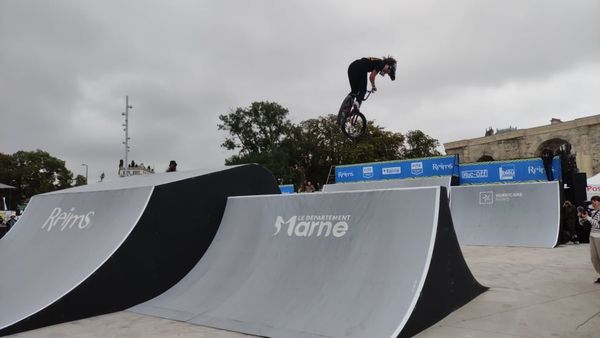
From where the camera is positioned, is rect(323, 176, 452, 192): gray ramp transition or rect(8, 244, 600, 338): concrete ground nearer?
rect(8, 244, 600, 338): concrete ground

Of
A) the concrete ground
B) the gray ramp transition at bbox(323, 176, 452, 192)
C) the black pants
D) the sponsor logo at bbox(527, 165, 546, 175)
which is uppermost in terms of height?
the black pants

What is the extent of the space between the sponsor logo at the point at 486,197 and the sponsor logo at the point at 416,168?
22.0 ft

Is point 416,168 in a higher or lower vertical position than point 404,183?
higher

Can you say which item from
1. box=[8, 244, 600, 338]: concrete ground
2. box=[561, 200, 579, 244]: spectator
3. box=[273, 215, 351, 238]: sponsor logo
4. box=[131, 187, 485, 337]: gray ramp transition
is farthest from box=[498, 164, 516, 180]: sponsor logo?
box=[273, 215, 351, 238]: sponsor logo

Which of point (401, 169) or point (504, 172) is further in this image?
point (401, 169)

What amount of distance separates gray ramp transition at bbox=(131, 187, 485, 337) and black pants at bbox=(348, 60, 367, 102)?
5.15 metres

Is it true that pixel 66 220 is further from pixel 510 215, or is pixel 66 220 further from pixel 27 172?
pixel 27 172

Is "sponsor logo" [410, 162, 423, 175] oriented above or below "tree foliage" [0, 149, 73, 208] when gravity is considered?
below

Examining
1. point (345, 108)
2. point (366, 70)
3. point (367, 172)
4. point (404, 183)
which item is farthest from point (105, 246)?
point (367, 172)

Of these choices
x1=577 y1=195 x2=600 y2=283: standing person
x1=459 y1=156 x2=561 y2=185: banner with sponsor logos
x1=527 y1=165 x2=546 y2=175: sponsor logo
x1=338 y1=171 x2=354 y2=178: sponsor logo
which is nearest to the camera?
x1=577 y1=195 x2=600 y2=283: standing person

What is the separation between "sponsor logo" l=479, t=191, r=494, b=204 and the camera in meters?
13.4

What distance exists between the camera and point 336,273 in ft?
15.1

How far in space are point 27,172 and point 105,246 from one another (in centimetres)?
6729

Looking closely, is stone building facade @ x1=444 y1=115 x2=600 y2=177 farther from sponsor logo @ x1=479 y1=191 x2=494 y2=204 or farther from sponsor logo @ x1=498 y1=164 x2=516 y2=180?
sponsor logo @ x1=479 y1=191 x2=494 y2=204
